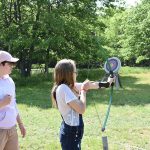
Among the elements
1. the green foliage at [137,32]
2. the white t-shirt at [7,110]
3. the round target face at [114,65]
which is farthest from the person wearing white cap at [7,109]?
the green foliage at [137,32]

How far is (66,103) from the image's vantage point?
138 inches

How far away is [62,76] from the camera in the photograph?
3.51 m

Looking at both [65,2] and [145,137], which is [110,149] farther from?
[65,2]

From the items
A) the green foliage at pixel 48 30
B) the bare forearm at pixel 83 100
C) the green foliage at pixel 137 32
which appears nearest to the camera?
the bare forearm at pixel 83 100

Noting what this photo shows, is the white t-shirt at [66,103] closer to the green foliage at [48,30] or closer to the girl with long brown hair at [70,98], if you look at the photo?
the girl with long brown hair at [70,98]

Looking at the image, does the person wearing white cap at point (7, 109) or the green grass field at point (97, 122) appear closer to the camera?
the person wearing white cap at point (7, 109)

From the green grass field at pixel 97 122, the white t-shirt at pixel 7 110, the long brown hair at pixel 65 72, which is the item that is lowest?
the green grass field at pixel 97 122

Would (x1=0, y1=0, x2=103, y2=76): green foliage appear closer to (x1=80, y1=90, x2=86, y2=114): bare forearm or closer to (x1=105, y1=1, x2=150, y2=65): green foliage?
(x1=105, y1=1, x2=150, y2=65): green foliage

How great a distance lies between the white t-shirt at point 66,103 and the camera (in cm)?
348

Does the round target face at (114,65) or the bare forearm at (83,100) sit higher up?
the round target face at (114,65)

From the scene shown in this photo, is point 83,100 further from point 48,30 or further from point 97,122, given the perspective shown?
point 48,30

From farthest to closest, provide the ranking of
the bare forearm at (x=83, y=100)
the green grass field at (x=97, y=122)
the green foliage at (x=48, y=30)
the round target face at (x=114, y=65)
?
the green foliage at (x=48, y=30)
the green grass field at (x=97, y=122)
the round target face at (x=114, y=65)
the bare forearm at (x=83, y=100)

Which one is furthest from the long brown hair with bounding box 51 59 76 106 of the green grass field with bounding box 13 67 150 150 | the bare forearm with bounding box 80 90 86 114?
the green grass field with bounding box 13 67 150 150

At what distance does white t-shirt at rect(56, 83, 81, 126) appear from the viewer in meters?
3.48
